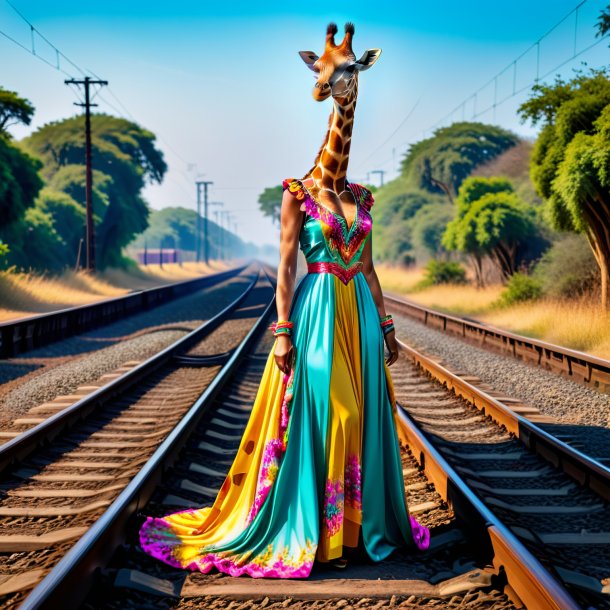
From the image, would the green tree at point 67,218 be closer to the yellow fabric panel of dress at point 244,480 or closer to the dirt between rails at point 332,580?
the dirt between rails at point 332,580

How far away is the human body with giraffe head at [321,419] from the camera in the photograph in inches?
131

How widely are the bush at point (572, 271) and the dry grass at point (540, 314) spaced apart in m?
0.34

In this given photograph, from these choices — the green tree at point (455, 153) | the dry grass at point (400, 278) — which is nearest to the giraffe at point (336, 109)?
the dry grass at point (400, 278)

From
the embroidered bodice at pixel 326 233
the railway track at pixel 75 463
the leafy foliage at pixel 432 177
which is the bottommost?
the railway track at pixel 75 463

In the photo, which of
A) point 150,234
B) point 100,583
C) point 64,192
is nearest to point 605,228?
point 100,583

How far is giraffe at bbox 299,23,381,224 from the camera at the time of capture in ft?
11.3

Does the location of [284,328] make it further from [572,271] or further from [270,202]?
[270,202]

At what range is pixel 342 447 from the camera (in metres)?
3.30

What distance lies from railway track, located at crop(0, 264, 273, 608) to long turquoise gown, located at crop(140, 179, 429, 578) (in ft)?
2.08

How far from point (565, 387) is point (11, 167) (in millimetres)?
19218

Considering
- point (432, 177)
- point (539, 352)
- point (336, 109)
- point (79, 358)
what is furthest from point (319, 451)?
point (432, 177)

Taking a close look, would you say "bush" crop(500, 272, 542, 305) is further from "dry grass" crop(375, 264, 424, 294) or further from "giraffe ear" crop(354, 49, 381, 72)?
"giraffe ear" crop(354, 49, 381, 72)

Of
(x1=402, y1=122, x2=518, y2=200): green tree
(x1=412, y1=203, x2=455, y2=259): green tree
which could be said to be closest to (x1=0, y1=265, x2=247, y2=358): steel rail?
(x1=412, y1=203, x2=455, y2=259): green tree

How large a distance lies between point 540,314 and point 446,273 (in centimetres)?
1394
